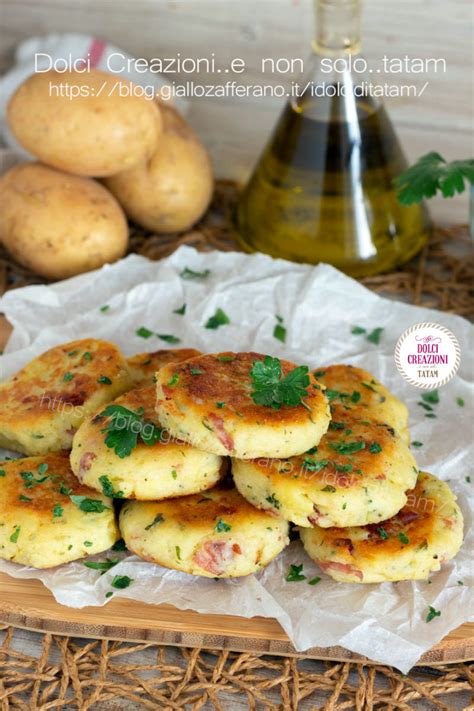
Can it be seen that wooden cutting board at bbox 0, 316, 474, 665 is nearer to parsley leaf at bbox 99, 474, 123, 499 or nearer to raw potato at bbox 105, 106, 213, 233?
parsley leaf at bbox 99, 474, 123, 499

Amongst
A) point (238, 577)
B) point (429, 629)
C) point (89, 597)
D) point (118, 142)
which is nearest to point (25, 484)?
point (89, 597)

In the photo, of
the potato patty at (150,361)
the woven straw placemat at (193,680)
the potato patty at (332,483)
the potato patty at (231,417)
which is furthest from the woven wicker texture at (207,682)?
the potato patty at (150,361)

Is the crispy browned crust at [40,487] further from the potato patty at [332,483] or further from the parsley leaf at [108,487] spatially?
the potato patty at [332,483]

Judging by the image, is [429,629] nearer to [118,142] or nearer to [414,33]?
[118,142]

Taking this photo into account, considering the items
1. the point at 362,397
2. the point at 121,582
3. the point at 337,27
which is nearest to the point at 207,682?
the point at 121,582

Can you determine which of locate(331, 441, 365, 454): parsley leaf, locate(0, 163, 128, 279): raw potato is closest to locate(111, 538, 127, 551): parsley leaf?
locate(331, 441, 365, 454): parsley leaf

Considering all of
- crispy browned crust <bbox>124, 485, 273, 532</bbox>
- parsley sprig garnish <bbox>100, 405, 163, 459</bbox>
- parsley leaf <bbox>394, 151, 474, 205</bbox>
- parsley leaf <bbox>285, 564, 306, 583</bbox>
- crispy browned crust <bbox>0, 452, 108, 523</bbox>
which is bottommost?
parsley leaf <bbox>285, 564, 306, 583</bbox>
